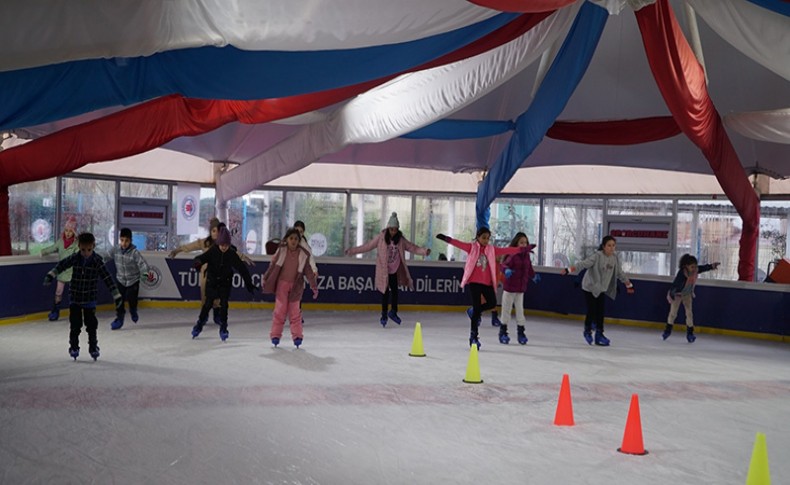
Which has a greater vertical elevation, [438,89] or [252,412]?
[438,89]

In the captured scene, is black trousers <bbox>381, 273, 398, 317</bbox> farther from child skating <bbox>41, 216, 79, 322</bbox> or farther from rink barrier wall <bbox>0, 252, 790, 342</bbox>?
child skating <bbox>41, 216, 79, 322</bbox>

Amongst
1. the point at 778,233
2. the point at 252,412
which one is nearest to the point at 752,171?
the point at 778,233

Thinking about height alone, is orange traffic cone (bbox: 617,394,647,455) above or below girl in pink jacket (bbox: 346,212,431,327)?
below

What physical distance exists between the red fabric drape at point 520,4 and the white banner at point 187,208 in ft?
45.0

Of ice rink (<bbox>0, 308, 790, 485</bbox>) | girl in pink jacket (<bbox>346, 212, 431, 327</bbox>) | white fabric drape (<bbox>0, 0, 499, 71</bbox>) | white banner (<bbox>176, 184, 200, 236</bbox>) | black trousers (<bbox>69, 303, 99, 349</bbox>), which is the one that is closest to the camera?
ice rink (<bbox>0, 308, 790, 485</bbox>)

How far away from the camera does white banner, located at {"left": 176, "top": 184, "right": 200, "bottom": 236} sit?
19.6 metres

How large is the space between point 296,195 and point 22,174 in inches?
377

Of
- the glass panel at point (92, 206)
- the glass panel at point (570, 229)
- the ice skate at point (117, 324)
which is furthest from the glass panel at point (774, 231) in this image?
the glass panel at point (92, 206)

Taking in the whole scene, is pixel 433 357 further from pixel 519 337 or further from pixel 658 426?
pixel 658 426

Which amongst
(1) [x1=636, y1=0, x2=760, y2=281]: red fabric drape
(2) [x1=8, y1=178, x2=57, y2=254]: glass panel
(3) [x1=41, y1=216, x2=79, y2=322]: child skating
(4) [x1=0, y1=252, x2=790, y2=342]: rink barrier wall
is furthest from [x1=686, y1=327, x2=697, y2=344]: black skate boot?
(2) [x1=8, y1=178, x2=57, y2=254]: glass panel

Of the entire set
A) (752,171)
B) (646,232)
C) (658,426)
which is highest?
(752,171)

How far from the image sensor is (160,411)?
6.99 m

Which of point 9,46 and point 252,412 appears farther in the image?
point 252,412

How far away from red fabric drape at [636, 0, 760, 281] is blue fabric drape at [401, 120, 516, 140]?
3331mm
